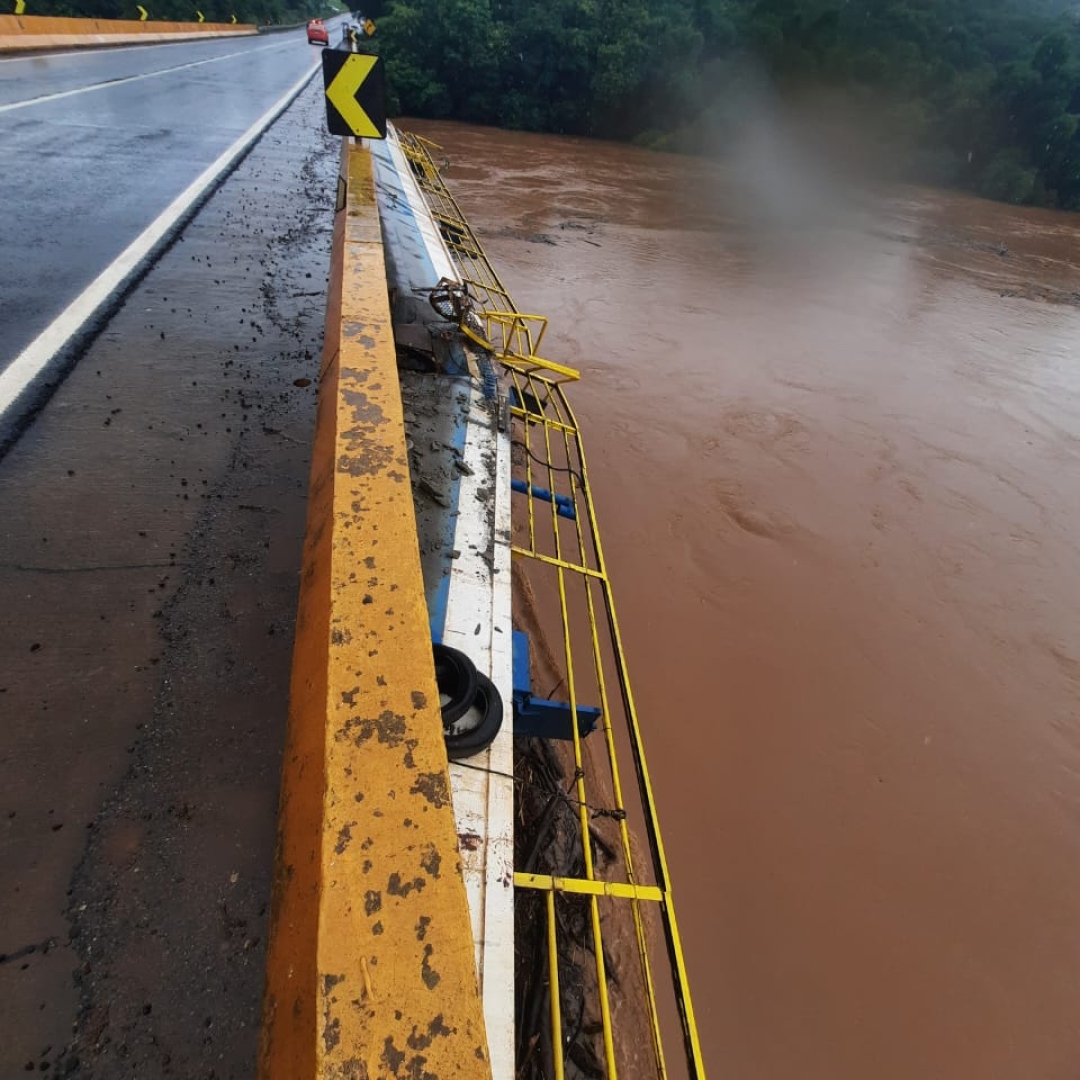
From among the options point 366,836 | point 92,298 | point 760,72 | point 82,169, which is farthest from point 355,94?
point 760,72

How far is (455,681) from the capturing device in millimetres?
2090

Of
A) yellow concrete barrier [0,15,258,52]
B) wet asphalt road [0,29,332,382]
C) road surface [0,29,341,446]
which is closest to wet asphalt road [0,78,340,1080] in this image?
road surface [0,29,341,446]

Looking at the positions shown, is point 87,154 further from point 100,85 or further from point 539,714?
point 539,714

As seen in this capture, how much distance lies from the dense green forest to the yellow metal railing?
25.3 m

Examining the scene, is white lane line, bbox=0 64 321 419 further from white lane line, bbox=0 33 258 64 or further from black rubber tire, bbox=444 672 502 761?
white lane line, bbox=0 33 258 64

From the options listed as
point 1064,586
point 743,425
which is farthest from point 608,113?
point 1064,586

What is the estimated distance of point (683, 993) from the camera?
154 cm

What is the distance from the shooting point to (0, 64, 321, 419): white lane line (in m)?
3.45

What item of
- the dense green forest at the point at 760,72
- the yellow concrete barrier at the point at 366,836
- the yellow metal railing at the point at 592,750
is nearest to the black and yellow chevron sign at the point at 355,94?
the yellow metal railing at the point at 592,750

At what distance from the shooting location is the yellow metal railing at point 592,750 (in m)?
1.62

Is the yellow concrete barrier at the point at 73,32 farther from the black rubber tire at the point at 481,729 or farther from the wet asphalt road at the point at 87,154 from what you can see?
the black rubber tire at the point at 481,729

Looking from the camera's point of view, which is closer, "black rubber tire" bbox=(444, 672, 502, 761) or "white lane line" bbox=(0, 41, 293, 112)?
"black rubber tire" bbox=(444, 672, 502, 761)

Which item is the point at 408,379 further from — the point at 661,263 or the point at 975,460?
the point at 661,263

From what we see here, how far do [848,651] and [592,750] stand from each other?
98.8 inches
